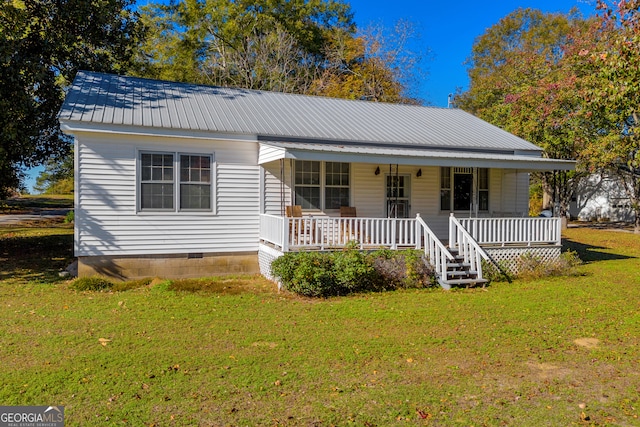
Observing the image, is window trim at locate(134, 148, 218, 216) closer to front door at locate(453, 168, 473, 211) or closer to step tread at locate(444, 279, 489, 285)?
step tread at locate(444, 279, 489, 285)

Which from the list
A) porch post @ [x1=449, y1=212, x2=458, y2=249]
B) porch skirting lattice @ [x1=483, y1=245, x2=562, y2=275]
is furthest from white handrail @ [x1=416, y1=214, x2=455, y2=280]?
porch skirting lattice @ [x1=483, y1=245, x2=562, y2=275]

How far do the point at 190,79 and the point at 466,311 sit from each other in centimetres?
2898

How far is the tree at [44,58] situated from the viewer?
1219 cm

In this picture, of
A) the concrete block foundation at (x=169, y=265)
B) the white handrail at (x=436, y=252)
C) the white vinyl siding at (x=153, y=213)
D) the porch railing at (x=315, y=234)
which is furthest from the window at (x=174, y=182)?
the white handrail at (x=436, y=252)

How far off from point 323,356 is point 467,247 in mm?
6668

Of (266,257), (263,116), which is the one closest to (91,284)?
(266,257)

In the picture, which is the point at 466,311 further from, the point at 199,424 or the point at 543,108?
the point at 543,108

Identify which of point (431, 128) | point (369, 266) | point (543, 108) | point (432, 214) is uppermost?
point (543, 108)

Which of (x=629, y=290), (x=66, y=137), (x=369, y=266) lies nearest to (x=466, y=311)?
(x=369, y=266)

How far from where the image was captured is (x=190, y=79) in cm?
3266

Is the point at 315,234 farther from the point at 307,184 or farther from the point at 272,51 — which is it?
the point at 272,51

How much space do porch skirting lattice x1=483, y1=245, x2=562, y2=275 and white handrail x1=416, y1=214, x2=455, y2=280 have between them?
152cm

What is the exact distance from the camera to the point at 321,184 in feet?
43.0

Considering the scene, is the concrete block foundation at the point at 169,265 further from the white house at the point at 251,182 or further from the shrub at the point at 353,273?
the shrub at the point at 353,273
